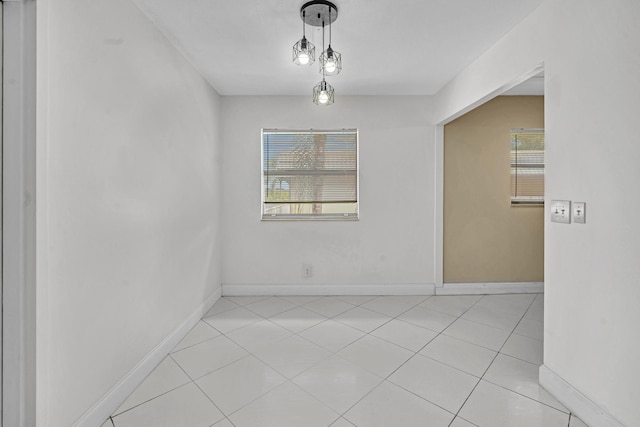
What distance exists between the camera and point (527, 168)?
11.9ft

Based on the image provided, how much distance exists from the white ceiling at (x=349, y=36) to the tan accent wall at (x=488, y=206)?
36.2 inches

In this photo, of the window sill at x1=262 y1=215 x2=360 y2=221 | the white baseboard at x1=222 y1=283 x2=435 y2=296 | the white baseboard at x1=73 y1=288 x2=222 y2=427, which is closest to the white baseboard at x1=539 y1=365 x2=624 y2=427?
the white baseboard at x1=222 y1=283 x2=435 y2=296

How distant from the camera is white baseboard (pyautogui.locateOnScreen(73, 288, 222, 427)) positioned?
1503mm

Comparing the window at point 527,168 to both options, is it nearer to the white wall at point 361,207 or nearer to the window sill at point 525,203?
the window sill at point 525,203

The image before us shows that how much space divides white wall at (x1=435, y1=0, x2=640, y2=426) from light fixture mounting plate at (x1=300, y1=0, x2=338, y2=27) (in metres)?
1.31

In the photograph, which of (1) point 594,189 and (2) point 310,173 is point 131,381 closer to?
(2) point 310,173

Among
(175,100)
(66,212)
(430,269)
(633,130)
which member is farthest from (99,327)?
(430,269)

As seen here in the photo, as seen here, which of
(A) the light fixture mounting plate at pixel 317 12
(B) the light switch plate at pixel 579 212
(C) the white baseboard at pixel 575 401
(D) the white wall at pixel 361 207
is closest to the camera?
(C) the white baseboard at pixel 575 401

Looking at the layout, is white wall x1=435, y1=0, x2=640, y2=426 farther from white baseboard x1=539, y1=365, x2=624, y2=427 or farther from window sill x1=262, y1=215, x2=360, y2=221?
window sill x1=262, y1=215, x2=360, y2=221

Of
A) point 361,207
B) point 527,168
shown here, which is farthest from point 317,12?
point 527,168

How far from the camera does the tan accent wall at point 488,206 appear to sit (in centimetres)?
357

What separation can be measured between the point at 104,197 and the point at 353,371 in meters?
1.88

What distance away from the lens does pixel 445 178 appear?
11.8 ft

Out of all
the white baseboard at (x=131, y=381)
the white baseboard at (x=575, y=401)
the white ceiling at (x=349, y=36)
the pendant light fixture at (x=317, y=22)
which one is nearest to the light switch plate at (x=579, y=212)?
the white baseboard at (x=575, y=401)
